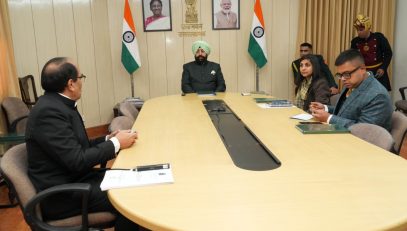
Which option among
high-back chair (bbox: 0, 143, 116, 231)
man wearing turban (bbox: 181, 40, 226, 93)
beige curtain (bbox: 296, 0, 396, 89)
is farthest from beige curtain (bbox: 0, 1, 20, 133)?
beige curtain (bbox: 296, 0, 396, 89)

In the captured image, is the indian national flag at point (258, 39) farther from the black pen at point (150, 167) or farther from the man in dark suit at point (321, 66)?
the black pen at point (150, 167)

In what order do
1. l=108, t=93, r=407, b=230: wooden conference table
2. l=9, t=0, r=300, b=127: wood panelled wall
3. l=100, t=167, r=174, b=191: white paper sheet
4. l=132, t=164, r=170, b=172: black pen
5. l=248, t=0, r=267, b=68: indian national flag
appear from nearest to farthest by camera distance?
l=108, t=93, r=407, b=230: wooden conference table, l=100, t=167, r=174, b=191: white paper sheet, l=132, t=164, r=170, b=172: black pen, l=9, t=0, r=300, b=127: wood panelled wall, l=248, t=0, r=267, b=68: indian national flag

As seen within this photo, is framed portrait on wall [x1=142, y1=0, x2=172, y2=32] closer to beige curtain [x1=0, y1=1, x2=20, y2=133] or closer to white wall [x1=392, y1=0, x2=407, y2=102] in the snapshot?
beige curtain [x1=0, y1=1, x2=20, y2=133]

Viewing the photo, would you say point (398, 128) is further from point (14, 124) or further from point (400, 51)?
point (400, 51)

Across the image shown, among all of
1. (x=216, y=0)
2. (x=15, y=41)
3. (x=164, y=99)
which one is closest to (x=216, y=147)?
(x=164, y=99)

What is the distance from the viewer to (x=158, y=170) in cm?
159

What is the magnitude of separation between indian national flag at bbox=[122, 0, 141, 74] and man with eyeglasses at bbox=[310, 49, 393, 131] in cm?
327

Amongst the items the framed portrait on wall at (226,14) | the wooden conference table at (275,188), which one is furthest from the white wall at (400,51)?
the wooden conference table at (275,188)

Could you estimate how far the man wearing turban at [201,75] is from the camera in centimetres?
463

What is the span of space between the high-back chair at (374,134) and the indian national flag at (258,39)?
10.8 feet

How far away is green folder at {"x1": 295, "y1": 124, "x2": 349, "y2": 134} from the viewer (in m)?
2.19

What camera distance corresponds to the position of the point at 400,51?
523 cm

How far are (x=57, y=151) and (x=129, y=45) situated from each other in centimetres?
376

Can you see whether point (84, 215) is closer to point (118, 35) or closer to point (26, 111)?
point (26, 111)
